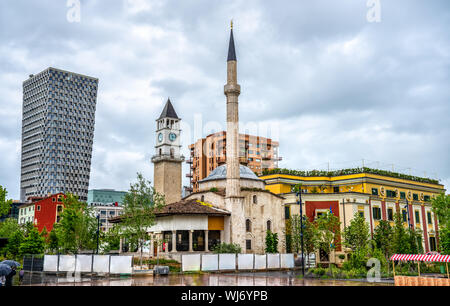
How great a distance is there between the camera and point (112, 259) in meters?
34.4

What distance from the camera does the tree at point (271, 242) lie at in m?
53.9

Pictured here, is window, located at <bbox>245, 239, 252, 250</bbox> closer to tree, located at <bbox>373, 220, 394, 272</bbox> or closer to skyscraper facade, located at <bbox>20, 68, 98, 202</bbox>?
tree, located at <bbox>373, 220, 394, 272</bbox>

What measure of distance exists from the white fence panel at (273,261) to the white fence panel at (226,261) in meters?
4.51

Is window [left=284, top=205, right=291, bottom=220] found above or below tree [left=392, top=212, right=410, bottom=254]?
above

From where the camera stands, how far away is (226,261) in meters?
41.3

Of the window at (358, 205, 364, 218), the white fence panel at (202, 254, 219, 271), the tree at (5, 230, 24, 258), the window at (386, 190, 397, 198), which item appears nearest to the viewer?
the white fence panel at (202, 254, 219, 271)

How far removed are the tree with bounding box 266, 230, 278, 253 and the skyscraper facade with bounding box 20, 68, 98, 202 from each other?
11833cm

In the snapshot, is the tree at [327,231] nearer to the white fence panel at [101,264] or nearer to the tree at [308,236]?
the tree at [308,236]

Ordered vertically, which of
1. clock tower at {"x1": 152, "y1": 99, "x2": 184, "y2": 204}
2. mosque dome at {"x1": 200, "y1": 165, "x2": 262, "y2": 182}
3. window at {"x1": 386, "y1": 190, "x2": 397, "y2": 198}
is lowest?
window at {"x1": 386, "y1": 190, "x2": 397, "y2": 198}

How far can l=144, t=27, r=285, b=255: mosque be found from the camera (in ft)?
166

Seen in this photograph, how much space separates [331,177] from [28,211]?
74222mm

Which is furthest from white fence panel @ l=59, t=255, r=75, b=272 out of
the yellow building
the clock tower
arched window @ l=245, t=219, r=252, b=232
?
the clock tower

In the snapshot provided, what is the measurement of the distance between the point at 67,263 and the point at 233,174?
2262 cm
